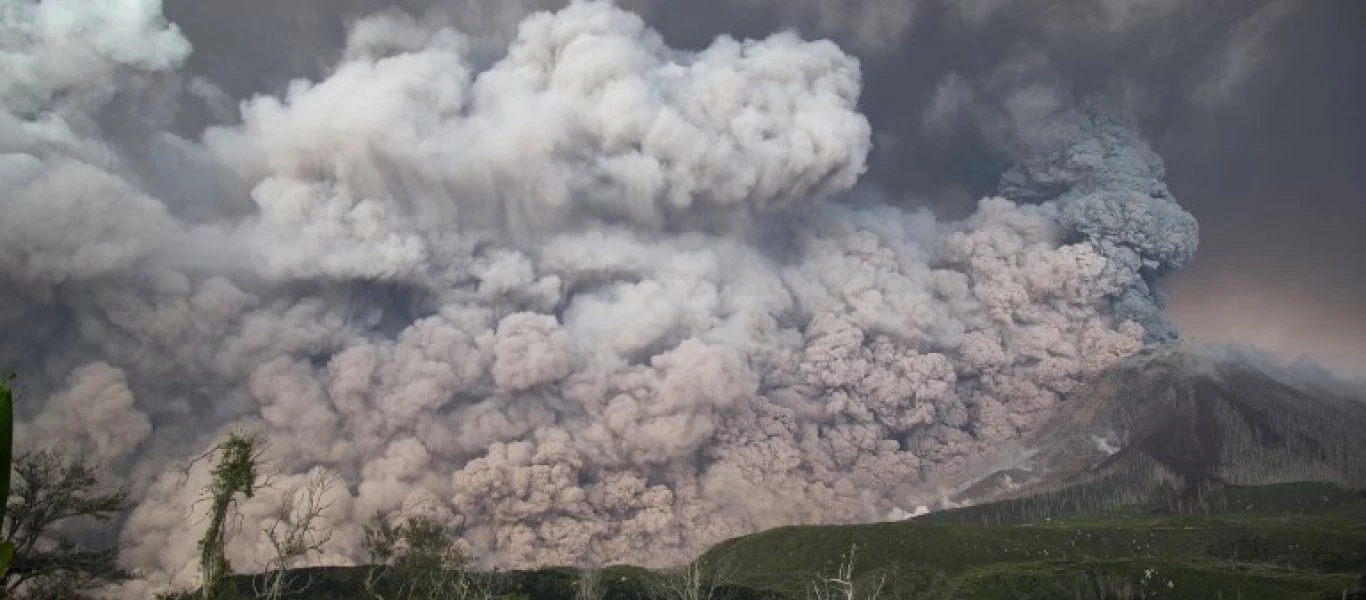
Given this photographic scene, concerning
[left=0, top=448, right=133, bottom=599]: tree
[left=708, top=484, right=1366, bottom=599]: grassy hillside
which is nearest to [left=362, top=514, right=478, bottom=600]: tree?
[left=0, top=448, right=133, bottom=599]: tree

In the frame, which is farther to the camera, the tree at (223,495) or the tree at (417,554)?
the tree at (417,554)

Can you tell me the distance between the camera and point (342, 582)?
147 metres

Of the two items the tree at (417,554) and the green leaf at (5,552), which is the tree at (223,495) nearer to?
the green leaf at (5,552)

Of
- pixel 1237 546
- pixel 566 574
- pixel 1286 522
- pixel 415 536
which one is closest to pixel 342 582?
pixel 566 574

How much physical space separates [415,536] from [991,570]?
130 meters

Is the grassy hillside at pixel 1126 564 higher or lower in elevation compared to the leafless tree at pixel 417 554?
lower

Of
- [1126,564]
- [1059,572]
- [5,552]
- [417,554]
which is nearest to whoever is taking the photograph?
[5,552]

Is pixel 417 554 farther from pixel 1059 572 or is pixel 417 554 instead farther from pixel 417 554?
pixel 1059 572

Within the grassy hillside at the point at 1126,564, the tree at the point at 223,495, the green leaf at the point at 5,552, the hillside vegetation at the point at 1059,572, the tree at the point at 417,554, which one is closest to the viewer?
the green leaf at the point at 5,552

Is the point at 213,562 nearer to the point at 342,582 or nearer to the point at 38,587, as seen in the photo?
the point at 38,587

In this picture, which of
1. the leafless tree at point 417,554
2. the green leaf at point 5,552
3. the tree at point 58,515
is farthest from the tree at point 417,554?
the green leaf at point 5,552

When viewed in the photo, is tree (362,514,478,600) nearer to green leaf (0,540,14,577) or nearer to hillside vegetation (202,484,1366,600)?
hillside vegetation (202,484,1366,600)

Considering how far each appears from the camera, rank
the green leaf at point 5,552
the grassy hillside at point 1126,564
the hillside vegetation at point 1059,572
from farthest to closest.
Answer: the grassy hillside at point 1126,564
the hillside vegetation at point 1059,572
the green leaf at point 5,552

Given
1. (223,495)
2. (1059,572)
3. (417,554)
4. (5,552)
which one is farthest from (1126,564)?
(5,552)
